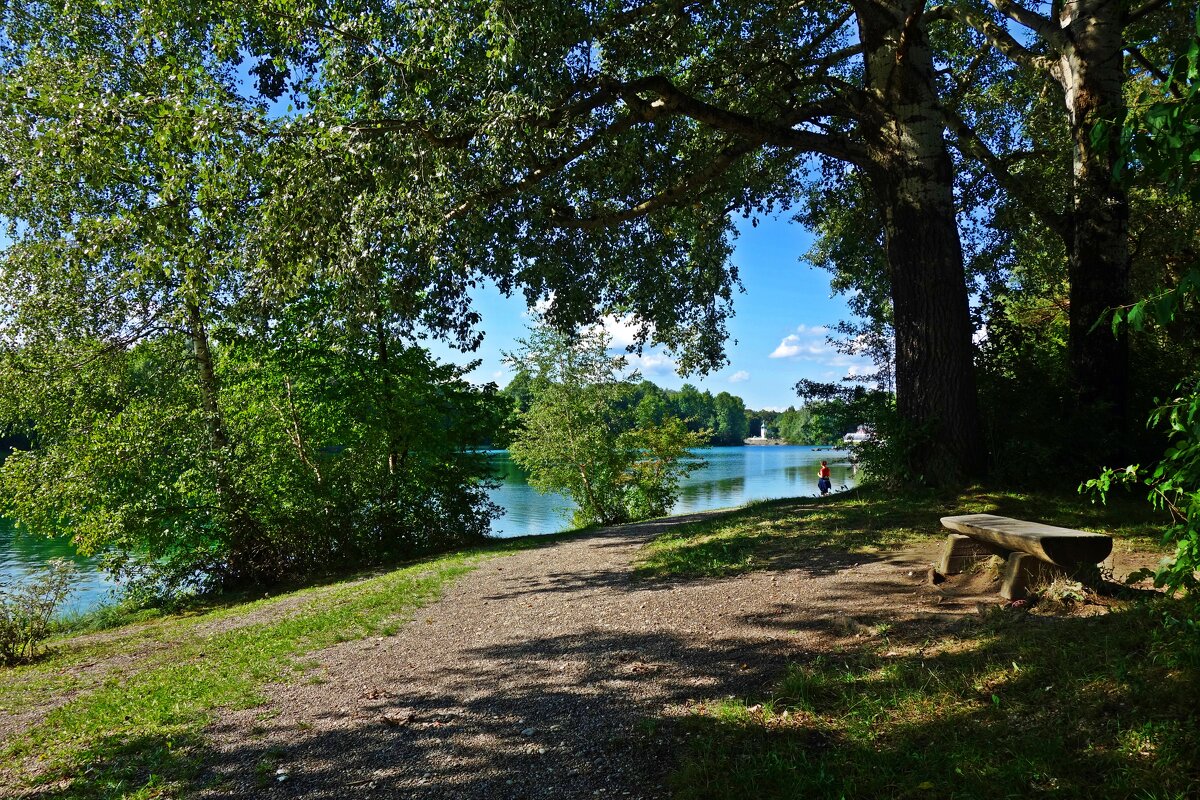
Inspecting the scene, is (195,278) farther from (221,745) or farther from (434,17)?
(221,745)

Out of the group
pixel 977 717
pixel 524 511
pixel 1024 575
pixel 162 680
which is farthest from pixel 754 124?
pixel 524 511

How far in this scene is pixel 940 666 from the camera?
3898 mm

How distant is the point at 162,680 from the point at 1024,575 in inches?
272

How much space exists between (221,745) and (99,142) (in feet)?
20.2

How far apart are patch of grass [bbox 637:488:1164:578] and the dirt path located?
420 millimetres

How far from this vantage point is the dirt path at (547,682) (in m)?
3.55

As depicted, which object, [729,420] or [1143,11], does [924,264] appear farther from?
[729,420]

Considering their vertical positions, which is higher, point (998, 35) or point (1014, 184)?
point (998, 35)

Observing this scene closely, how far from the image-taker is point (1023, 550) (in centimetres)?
476

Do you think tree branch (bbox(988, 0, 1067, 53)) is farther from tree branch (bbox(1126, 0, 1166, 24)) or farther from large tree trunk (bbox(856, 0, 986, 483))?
large tree trunk (bbox(856, 0, 986, 483))

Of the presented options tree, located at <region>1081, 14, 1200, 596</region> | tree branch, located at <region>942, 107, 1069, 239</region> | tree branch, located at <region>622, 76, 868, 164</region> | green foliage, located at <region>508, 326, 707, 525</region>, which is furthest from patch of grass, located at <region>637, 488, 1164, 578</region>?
green foliage, located at <region>508, 326, 707, 525</region>

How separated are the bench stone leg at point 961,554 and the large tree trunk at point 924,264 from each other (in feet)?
9.62

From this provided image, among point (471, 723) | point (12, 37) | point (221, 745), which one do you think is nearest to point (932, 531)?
point (471, 723)

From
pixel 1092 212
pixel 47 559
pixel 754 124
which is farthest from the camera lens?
pixel 47 559
